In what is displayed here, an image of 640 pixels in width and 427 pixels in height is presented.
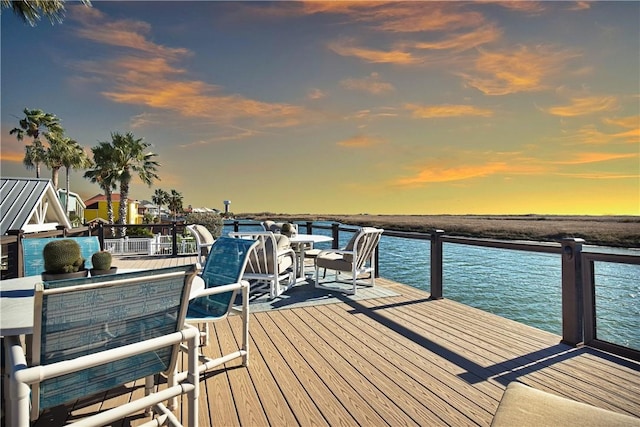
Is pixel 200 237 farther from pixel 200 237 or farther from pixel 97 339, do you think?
pixel 97 339

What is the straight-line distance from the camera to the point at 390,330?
3346mm

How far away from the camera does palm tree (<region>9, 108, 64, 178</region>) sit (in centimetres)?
2369

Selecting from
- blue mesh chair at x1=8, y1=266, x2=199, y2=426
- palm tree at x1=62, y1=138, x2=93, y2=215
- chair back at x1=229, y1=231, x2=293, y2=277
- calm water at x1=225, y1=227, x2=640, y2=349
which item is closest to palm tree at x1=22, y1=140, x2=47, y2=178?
palm tree at x1=62, y1=138, x2=93, y2=215

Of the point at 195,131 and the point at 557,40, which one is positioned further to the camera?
the point at 195,131

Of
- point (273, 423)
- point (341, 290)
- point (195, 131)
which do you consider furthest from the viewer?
point (195, 131)

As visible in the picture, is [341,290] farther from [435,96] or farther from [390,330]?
[435,96]

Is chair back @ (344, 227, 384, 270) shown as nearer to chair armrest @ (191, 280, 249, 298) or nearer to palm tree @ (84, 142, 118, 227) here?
chair armrest @ (191, 280, 249, 298)

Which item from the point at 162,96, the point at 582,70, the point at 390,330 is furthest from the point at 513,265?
the point at 162,96

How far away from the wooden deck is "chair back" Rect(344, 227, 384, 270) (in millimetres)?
1094

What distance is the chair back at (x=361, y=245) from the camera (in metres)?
4.62

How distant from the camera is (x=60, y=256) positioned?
5.64ft

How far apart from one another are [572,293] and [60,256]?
12.0 feet

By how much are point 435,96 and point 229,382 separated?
1110 cm

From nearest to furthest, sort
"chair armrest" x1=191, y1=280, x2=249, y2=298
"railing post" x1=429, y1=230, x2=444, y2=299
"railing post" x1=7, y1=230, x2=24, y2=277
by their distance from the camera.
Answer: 1. "chair armrest" x1=191, y1=280, x2=249, y2=298
2. "railing post" x1=7, y1=230, x2=24, y2=277
3. "railing post" x1=429, y1=230, x2=444, y2=299
